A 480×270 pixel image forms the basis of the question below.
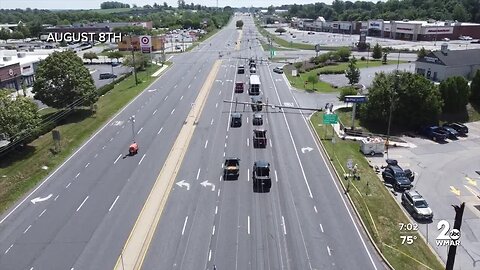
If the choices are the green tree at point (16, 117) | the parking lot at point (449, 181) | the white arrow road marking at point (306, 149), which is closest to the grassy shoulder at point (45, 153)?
the green tree at point (16, 117)

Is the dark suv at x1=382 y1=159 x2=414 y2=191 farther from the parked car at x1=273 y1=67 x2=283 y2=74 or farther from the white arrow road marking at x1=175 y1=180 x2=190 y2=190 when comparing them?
the parked car at x1=273 y1=67 x2=283 y2=74

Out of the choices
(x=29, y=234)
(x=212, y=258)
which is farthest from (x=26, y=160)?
(x=212, y=258)

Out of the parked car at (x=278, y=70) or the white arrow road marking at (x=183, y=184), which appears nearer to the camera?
the white arrow road marking at (x=183, y=184)

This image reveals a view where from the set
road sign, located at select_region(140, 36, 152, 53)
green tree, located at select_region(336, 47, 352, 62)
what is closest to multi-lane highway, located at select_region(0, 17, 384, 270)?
road sign, located at select_region(140, 36, 152, 53)

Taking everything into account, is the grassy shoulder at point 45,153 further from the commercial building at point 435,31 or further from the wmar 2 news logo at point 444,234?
the commercial building at point 435,31

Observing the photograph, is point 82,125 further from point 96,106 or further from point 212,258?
point 212,258

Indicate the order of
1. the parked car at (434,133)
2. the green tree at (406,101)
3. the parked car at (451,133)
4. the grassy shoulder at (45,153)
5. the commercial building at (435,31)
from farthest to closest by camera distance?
1. the commercial building at (435,31)
2. the green tree at (406,101)
3. the parked car at (451,133)
4. the parked car at (434,133)
5. the grassy shoulder at (45,153)
